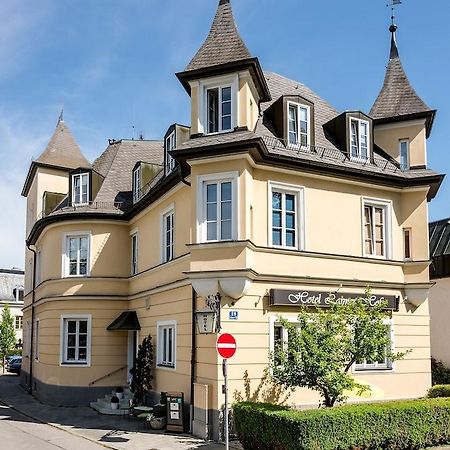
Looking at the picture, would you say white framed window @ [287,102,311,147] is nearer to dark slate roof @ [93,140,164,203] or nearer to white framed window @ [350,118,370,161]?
white framed window @ [350,118,370,161]

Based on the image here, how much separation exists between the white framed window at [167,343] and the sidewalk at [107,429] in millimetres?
2006

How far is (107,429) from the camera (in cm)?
1739

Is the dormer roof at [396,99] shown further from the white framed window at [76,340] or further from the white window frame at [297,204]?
the white framed window at [76,340]

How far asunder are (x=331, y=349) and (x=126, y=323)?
10.9 meters

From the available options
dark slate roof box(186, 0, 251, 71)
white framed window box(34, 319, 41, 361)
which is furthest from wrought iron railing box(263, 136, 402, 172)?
white framed window box(34, 319, 41, 361)

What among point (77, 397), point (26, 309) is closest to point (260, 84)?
point (77, 397)

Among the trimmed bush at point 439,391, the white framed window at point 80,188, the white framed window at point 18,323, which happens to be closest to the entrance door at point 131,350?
the white framed window at point 80,188

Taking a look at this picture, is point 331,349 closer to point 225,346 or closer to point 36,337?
point 225,346

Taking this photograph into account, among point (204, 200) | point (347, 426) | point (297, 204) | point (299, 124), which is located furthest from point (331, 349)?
point (299, 124)

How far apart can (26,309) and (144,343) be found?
1471 cm

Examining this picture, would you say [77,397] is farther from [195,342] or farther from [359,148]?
[359,148]

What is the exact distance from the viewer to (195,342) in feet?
54.1

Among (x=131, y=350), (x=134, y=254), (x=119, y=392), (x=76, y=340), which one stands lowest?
(x=119, y=392)

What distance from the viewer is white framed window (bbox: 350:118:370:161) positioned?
19.2 metres
